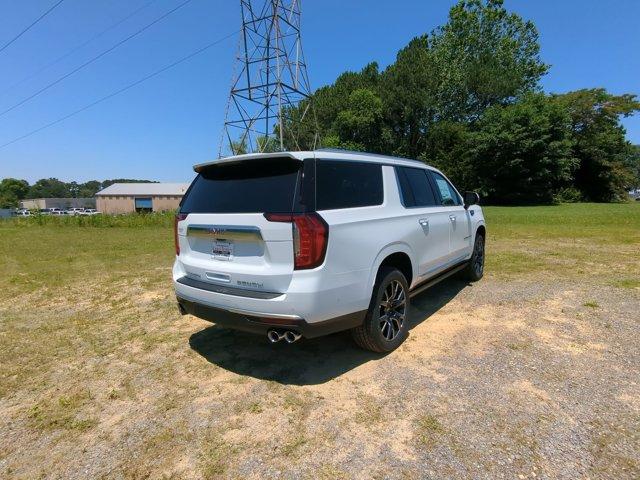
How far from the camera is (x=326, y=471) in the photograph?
88.2 inches

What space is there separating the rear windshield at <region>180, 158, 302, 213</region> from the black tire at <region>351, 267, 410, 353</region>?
1.21 metres

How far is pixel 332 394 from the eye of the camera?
305 cm

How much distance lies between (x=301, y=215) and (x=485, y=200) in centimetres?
3683

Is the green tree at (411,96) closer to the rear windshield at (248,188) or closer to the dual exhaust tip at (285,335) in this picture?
the rear windshield at (248,188)

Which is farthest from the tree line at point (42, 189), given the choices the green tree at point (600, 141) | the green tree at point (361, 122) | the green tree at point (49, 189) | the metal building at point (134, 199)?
the green tree at point (600, 141)

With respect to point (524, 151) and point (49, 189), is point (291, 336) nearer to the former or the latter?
point (524, 151)

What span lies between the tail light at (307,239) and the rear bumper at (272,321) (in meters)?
0.43

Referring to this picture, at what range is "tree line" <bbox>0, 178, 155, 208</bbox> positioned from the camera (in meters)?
108

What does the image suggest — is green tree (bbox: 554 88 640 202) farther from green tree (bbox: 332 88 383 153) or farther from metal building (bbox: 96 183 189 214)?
metal building (bbox: 96 183 189 214)

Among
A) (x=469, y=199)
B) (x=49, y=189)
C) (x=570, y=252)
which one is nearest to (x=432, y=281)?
(x=469, y=199)

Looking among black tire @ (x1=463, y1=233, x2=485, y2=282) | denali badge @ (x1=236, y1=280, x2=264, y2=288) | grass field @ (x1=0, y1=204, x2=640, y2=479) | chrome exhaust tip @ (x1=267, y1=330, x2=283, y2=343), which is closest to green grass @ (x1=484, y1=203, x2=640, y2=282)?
black tire @ (x1=463, y1=233, x2=485, y2=282)

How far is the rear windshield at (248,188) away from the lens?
3.02 meters

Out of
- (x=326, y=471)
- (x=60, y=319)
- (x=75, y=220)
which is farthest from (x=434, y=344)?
(x=75, y=220)

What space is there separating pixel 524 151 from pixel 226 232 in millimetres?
34089
